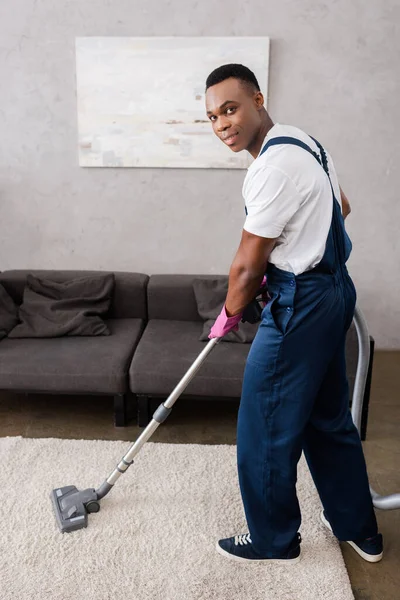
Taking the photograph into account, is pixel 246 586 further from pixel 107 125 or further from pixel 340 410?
pixel 107 125

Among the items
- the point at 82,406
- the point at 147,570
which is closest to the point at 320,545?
the point at 147,570

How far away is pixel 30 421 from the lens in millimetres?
2764

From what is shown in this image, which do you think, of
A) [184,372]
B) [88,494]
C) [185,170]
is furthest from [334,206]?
[185,170]

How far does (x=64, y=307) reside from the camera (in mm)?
3094

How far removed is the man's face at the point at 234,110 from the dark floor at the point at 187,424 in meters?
1.48

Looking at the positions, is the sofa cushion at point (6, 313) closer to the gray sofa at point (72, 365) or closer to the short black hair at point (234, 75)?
the gray sofa at point (72, 365)

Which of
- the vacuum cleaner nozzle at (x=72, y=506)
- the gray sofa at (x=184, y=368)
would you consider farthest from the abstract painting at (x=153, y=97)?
the vacuum cleaner nozzle at (x=72, y=506)

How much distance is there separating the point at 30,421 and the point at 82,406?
0.29 meters

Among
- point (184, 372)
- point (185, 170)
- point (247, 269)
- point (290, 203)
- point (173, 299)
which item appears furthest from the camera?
point (185, 170)

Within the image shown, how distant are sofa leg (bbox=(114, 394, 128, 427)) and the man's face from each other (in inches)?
59.6

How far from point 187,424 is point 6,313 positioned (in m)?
1.19

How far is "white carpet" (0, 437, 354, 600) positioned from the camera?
5.65 feet

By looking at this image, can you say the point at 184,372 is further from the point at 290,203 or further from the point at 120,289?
the point at 290,203

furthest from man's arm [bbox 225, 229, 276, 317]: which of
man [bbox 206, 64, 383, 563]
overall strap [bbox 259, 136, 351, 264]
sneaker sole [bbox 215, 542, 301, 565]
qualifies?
sneaker sole [bbox 215, 542, 301, 565]
